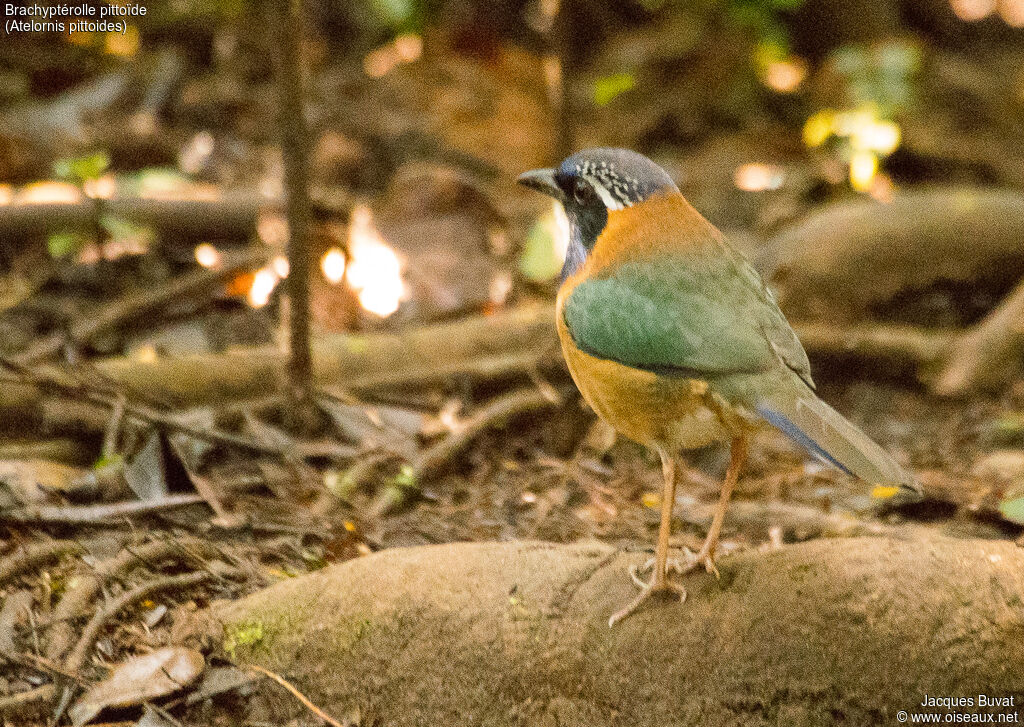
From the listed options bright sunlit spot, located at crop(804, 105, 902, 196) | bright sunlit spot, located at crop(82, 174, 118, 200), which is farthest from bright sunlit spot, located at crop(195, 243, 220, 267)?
bright sunlit spot, located at crop(804, 105, 902, 196)

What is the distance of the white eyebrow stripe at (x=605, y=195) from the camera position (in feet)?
9.87

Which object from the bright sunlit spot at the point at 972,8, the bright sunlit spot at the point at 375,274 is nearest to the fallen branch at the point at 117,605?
the bright sunlit spot at the point at 375,274

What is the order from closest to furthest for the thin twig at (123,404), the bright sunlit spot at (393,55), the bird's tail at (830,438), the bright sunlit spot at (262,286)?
1. the bird's tail at (830,438)
2. the thin twig at (123,404)
3. the bright sunlit spot at (262,286)
4. the bright sunlit spot at (393,55)

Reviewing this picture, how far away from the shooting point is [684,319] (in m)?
2.73

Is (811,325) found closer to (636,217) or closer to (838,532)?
(838,532)

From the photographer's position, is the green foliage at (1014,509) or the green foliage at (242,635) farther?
the green foliage at (1014,509)

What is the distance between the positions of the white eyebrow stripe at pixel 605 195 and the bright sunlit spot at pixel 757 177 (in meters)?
4.86

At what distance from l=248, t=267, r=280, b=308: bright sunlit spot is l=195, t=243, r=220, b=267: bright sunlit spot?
0.34 m

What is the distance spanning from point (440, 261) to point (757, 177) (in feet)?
9.90

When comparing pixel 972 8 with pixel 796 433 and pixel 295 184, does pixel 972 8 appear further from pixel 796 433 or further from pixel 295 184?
pixel 796 433

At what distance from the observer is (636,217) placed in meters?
Answer: 2.98

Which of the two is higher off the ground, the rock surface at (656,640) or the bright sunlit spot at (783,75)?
the bright sunlit spot at (783,75)

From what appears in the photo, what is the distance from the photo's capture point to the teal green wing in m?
2.68

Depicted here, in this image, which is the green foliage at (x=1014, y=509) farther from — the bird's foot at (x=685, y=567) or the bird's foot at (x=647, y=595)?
the bird's foot at (x=647, y=595)
